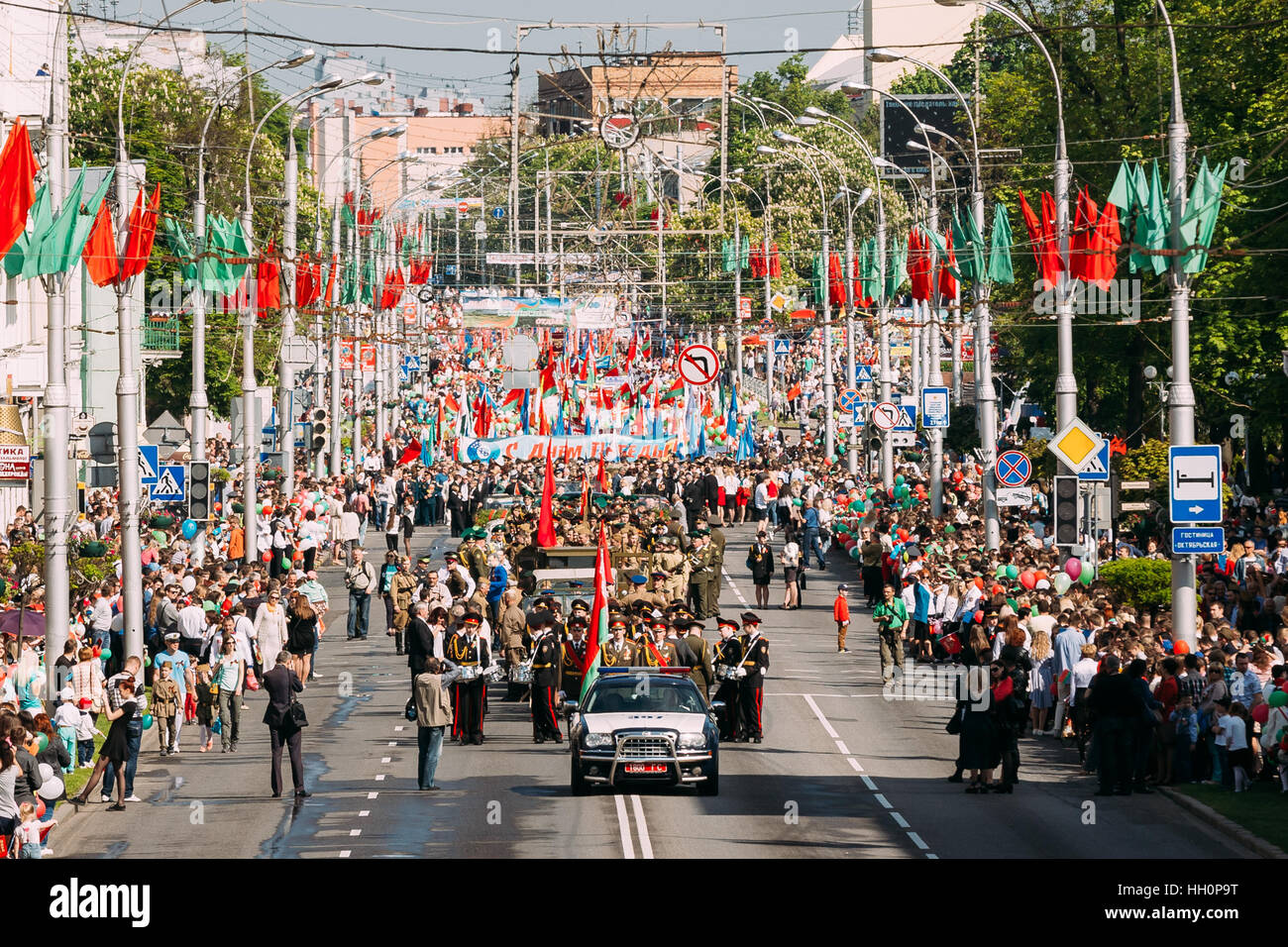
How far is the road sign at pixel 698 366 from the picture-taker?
177ft

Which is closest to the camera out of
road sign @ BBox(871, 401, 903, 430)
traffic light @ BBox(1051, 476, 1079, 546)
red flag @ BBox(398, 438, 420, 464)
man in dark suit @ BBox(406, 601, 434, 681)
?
man in dark suit @ BBox(406, 601, 434, 681)

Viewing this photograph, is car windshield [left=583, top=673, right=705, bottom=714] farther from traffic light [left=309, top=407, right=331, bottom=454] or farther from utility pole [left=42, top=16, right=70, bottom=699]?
traffic light [left=309, top=407, right=331, bottom=454]

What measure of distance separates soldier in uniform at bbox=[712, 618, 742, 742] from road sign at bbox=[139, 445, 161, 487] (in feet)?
38.8

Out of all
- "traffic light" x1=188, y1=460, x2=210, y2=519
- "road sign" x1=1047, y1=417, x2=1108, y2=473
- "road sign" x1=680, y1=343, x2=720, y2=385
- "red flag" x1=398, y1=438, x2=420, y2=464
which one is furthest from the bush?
"red flag" x1=398, y1=438, x2=420, y2=464

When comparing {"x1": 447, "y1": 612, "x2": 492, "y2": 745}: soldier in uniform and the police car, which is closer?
the police car

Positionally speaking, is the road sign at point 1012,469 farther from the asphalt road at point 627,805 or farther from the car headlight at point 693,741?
the car headlight at point 693,741

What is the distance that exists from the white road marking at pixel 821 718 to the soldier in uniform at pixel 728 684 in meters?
1.27

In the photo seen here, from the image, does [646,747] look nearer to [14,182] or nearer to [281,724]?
[281,724]

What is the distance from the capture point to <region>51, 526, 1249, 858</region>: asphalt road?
19438 millimetres

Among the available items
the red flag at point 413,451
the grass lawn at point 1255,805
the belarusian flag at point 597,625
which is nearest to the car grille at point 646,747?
the belarusian flag at point 597,625

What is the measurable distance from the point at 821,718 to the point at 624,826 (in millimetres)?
8764

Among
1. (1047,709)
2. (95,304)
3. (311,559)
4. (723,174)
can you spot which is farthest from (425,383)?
(1047,709)

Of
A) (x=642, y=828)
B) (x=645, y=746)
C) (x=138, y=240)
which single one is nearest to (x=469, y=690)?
(x=645, y=746)
